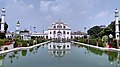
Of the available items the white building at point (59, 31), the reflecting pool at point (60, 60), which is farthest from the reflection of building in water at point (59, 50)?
the white building at point (59, 31)

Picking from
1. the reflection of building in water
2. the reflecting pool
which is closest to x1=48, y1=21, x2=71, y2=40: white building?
the reflection of building in water

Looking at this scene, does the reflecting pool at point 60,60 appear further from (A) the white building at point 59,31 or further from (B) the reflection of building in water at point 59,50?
(A) the white building at point 59,31

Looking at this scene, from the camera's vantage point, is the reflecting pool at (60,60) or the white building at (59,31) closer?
the reflecting pool at (60,60)

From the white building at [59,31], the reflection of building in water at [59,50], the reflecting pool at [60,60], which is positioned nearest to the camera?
the reflecting pool at [60,60]

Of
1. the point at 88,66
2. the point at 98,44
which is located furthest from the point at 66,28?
the point at 88,66

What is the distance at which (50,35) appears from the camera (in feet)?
332

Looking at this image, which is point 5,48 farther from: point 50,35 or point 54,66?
point 50,35

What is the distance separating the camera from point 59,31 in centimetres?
10200

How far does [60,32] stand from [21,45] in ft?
230

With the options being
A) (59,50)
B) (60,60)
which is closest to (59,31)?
(59,50)

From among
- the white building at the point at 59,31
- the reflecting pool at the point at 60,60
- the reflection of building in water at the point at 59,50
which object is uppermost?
the white building at the point at 59,31

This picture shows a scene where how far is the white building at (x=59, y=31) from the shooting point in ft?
331

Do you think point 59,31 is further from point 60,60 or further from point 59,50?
point 60,60

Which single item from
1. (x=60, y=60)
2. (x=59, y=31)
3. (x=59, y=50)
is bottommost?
(x=60, y=60)
